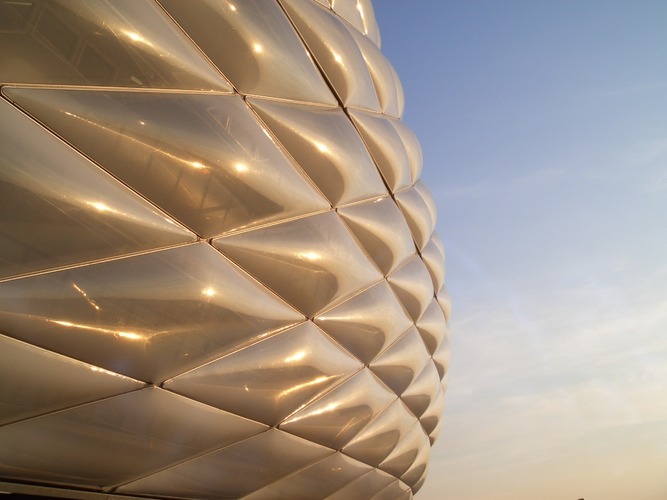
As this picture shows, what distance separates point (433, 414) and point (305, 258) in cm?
543

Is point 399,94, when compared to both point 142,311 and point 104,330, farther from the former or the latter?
point 104,330

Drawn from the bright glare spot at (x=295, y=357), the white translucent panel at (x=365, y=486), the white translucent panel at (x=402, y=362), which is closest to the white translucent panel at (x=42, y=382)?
the bright glare spot at (x=295, y=357)

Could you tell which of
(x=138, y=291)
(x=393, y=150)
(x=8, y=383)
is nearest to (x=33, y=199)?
(x=138, y=291)

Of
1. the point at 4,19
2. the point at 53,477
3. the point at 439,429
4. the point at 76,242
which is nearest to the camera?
the point at 4,19

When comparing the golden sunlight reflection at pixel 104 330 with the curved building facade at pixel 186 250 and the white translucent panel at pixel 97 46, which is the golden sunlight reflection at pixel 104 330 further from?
the white translucent panel at pixel 97 46

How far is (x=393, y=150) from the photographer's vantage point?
651 centimetres

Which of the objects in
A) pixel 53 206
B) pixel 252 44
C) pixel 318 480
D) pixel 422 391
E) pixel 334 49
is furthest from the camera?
pixel 422 391

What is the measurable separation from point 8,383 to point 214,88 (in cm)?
273

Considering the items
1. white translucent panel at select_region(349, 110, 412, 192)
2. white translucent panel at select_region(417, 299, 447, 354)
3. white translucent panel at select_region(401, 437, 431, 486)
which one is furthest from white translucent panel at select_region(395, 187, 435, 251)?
white translucent panel at select_region(401, 437, 431, 486)

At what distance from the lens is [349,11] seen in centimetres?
671

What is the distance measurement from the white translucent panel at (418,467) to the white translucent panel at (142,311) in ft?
17.7

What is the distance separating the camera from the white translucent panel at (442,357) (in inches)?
342

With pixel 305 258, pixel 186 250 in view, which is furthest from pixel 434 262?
pixel 186 250

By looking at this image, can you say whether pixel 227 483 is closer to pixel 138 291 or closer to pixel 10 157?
pixel 138 291
